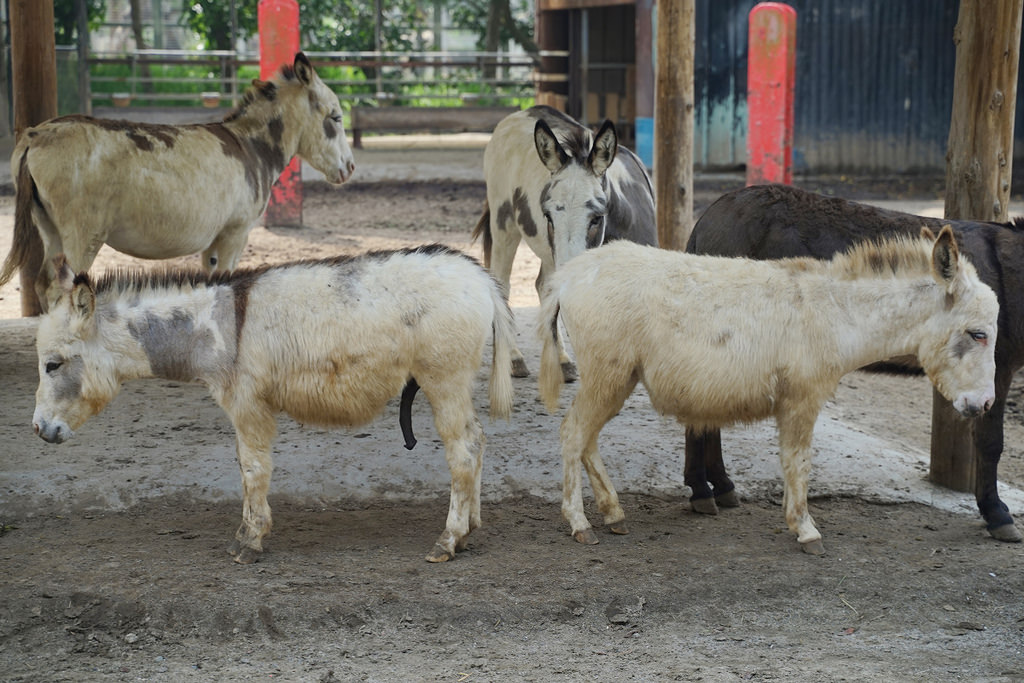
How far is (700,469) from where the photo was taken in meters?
5.16

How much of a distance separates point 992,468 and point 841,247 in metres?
1.25

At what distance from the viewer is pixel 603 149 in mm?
5883

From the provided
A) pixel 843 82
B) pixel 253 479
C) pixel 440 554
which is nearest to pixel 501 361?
pixel 440 554

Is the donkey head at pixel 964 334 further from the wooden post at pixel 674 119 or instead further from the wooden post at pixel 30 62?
the wooden post at pixel 30 62

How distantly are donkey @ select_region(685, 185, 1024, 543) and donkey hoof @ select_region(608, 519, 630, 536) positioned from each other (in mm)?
472

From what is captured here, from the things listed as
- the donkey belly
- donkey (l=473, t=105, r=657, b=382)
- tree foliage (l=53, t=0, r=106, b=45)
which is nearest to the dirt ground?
the donkey belly

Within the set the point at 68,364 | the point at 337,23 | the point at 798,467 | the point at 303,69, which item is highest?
the point at 337,23

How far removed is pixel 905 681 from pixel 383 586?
1.97 metres

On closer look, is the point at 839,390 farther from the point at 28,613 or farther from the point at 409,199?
the point at 409,199

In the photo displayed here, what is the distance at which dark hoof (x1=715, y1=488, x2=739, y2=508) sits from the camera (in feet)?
17.3

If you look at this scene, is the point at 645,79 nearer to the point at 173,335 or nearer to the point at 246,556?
the point at 173,335

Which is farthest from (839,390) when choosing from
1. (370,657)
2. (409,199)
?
(409,199)

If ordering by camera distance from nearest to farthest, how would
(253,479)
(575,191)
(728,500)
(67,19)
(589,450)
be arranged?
1. (253,479)
2. (589,450)
3. (728,500)
4. (575,191)
5. (67,19)

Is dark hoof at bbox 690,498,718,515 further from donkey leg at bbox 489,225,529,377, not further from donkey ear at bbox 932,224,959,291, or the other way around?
donkey leg at bbox 489,225,529,377
